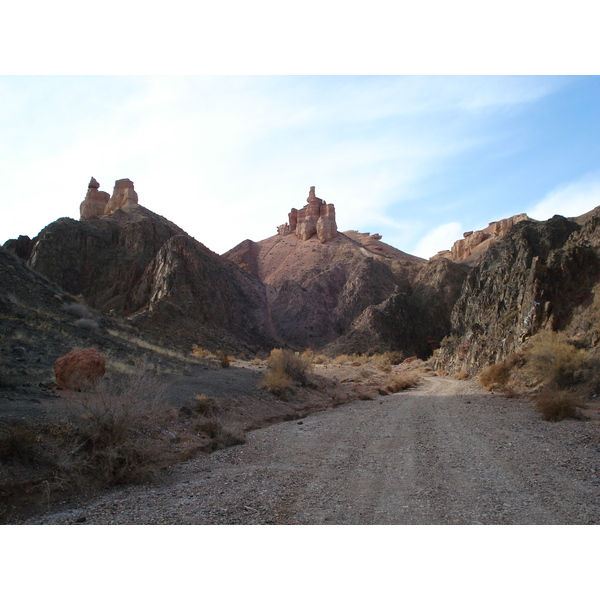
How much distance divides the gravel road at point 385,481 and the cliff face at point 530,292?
12.2 metres

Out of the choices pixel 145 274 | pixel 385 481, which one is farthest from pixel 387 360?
pixel 385 481

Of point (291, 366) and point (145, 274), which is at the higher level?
point (145, 274)

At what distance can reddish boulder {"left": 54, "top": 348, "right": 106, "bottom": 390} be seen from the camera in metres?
11.0

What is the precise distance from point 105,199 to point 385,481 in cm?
9058

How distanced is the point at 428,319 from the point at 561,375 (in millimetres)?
45287

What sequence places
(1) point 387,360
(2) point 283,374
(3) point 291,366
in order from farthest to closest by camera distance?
(1) point 387,360 → (3) point 291,366 → (2) point 283,374

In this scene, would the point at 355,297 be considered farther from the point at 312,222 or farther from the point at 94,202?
the point at 94,202

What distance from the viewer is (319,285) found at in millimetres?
78312

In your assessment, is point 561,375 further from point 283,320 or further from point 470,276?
point 283,320

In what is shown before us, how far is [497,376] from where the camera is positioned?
896 inches

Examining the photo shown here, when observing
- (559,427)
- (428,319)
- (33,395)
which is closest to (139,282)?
(428,319)

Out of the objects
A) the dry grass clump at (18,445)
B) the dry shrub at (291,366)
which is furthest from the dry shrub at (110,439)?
the dry shrub at (291,366)

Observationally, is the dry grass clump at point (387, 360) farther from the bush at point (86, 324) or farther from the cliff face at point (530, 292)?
the bush at point (86, 324)

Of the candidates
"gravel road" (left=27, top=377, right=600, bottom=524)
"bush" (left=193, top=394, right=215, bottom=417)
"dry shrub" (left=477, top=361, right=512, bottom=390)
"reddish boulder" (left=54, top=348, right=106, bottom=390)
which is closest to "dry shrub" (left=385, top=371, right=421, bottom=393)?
"dry shrub" (left=477, top=361, right=512, bottom=390)
